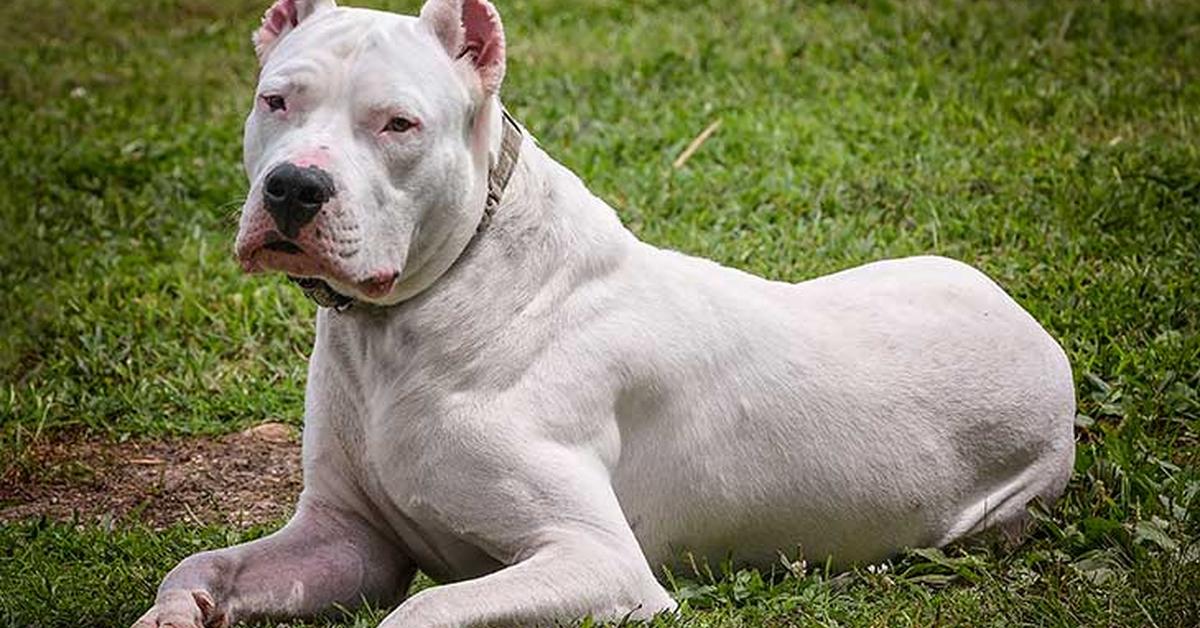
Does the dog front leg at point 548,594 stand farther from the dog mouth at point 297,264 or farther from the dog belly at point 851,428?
the dog mouth at point 297,264

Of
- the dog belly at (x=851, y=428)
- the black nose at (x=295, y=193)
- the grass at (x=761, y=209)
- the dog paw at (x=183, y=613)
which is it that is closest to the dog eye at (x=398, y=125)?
the black nose at (x=295, y=193)

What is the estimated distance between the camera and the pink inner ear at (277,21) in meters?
4.91

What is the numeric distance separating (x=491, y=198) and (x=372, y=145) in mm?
444

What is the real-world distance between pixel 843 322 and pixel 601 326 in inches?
30.4

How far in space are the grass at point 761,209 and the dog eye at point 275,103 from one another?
0.63 m

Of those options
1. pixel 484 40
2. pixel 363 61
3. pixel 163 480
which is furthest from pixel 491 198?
pixel 163 480

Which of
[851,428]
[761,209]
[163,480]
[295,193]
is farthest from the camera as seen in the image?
[761,209]

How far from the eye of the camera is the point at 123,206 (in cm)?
908

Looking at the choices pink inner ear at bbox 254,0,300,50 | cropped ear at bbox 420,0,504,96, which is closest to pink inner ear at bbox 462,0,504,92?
cropped ear at bbox 420,0,504,96

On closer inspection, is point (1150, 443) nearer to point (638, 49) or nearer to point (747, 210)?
point (747, 210)

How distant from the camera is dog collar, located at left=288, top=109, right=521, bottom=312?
15.7 feet

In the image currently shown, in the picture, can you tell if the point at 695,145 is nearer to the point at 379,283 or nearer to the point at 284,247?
the point at 379,283

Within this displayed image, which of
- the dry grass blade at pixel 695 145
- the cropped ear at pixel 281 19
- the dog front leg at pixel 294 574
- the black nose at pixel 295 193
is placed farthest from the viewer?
the dry grass blade at pixel 695 145

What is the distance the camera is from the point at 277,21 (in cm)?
493
